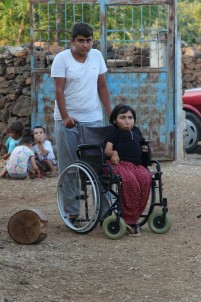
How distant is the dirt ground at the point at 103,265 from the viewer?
5.87 meters

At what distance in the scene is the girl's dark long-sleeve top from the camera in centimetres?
814

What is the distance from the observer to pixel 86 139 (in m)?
8.35

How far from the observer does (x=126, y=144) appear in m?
8.13

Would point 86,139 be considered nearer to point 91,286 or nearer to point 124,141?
point 124,141

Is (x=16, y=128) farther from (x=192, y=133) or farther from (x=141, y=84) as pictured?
(x=192, y=133)

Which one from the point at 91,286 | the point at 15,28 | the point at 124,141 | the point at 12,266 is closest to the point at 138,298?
the point at 91,286

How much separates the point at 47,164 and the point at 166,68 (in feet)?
7.82

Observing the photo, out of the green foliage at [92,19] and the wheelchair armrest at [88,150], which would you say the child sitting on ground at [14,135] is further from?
the wheelchair armrest at [88,150]

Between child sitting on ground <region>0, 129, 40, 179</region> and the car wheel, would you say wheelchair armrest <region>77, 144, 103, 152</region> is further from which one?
the car wheel

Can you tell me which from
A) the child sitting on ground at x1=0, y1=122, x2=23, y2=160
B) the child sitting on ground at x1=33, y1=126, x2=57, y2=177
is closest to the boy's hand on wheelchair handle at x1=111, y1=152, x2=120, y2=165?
the child sitting on ground at x1=33, y1=126, x2=57, y2=177

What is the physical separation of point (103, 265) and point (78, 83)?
2181 millimetres

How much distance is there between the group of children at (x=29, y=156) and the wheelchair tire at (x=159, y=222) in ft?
14.0

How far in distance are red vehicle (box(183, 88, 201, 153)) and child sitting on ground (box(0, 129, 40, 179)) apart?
16.6ft

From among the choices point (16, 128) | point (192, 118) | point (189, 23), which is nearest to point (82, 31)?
point (16, 128)
